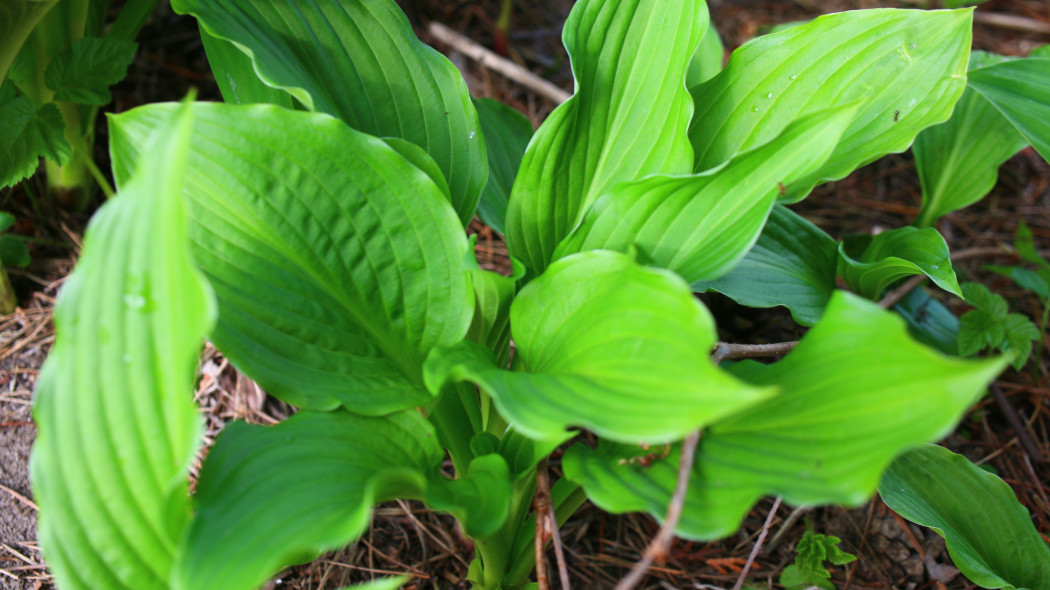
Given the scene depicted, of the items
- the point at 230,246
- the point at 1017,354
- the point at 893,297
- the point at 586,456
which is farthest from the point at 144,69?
the point at 1017,354

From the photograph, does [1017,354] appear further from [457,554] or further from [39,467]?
[39,467]

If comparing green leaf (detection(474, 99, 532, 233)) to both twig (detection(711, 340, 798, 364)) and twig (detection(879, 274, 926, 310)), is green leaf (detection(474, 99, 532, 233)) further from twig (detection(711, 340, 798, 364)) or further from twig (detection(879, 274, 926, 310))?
twig (detection(879, 274, 926, 310))

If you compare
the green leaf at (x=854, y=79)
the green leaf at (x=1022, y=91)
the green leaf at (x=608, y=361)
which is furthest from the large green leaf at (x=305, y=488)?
the green leaf at (x=1022, y=91)

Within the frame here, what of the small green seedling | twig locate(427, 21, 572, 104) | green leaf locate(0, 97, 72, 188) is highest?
green leaf locate(0, 97, 72, 188)

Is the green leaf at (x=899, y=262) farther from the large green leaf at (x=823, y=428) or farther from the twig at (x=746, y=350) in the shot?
the large green leaf at (x=823, y=428)

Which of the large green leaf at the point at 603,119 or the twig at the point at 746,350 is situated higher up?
the large green leaf at the point at 603,119

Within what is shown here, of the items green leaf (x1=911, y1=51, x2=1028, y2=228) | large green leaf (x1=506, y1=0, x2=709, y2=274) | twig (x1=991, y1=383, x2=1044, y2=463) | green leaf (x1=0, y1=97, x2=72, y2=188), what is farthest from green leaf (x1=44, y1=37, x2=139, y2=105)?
twig (x1=991, y1=383, x2=1044, y2=463)
